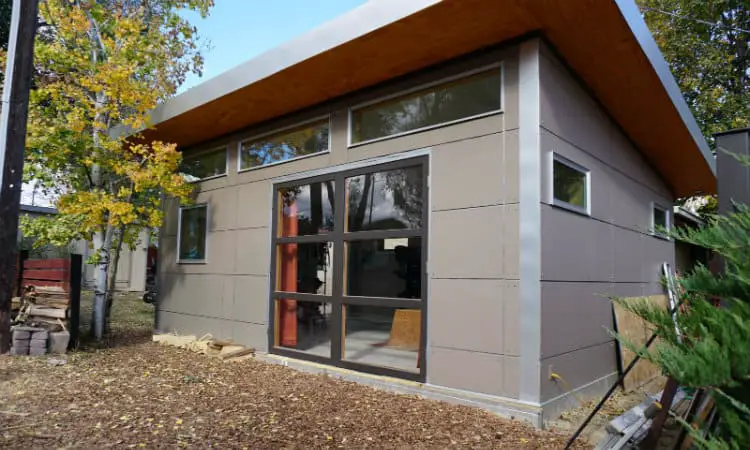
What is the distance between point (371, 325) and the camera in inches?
196

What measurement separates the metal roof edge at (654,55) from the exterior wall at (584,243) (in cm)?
63

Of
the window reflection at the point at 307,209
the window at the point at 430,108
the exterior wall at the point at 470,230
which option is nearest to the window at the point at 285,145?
the exterior wall at the point at 470,230

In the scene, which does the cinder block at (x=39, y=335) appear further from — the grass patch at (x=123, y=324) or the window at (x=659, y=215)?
the window at (x=659, y=215)

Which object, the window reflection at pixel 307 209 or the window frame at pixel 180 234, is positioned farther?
the window frame at pixel 180 234

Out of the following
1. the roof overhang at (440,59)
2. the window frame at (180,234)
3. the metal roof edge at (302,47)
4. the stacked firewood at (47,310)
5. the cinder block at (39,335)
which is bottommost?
the cinder block at (39,335)

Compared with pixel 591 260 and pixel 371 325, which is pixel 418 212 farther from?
pixel 591 260

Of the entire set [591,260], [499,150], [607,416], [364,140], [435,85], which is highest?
[435,85]

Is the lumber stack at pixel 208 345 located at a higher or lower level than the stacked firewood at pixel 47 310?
lower

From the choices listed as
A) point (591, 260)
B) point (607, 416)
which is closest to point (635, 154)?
point (591, 260)

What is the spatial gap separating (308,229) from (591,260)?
3038mm

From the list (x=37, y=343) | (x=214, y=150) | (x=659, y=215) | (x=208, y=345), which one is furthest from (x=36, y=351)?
(x=659, y=215)

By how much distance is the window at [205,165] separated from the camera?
22.8 ft

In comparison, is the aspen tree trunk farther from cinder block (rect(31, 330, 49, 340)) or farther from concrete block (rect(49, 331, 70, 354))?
cinder block (rect(31, 330, 49, 340))

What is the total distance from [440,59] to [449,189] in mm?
1183
